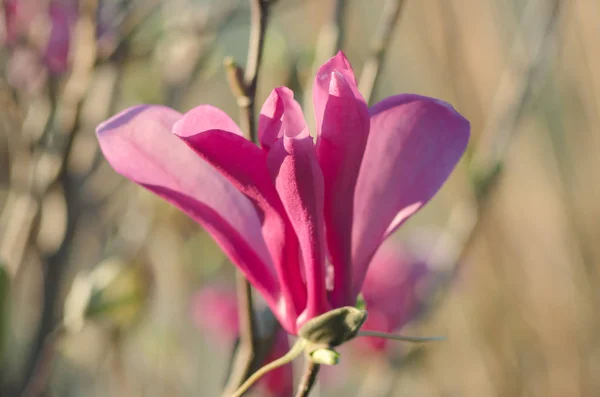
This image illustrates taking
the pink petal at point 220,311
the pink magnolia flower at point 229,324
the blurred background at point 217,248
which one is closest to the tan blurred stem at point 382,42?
the blurred background at point 217,248

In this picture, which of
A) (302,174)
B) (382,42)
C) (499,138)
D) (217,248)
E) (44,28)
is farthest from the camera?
(217,248)

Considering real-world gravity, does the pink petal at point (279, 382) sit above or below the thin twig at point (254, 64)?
below

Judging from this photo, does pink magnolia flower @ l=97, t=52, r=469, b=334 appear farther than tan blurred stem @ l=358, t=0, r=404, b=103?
No

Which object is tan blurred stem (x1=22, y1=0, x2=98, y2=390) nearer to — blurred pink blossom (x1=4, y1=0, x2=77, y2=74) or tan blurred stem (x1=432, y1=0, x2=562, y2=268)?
blurred pink blossom (x1=4, y1=0, x2=77, y2=74)

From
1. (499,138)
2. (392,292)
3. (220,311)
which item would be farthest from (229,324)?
(499,138)

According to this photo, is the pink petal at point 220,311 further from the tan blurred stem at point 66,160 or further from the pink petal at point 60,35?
the pink petal at point 60,35

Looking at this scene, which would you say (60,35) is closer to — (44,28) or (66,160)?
(44,28)

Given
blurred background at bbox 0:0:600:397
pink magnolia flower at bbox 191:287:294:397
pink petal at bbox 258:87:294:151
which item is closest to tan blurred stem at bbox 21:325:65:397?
blurred background at bbox 0:0:600:397

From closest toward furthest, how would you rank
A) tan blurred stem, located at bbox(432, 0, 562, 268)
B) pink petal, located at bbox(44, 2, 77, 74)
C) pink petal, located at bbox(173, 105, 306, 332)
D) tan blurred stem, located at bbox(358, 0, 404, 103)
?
1. pink petal, located at bbox(173, 105, 306, 332)
2. tan blurred stem, located at bbox(358, 0, 404, 103)
3. tan blurred stem, located at bbox(432, 0, 562, 268)
4. pink petal, located at bbox(44, 2, 77, 74)
